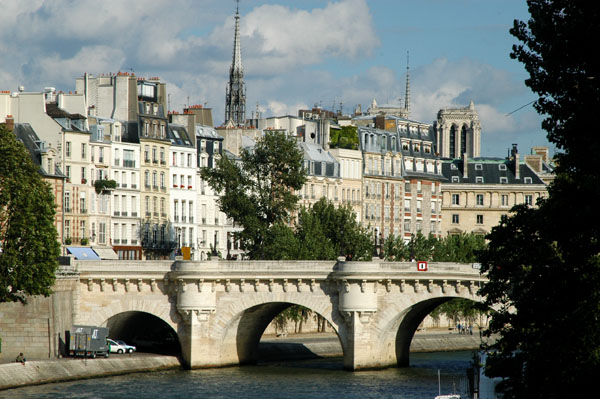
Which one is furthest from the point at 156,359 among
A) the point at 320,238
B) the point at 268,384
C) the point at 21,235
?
the point at 320,238

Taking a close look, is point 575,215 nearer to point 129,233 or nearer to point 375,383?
point 375,383

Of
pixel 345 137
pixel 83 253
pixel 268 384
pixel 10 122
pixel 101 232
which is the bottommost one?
pixel 268 384

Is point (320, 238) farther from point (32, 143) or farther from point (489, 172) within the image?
point (489, 172)

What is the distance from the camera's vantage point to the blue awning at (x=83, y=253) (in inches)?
3573

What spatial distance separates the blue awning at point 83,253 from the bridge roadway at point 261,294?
1503 cm

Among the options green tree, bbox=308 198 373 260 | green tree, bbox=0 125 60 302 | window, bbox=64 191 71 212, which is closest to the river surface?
green tree, bbox=0 125 60 302

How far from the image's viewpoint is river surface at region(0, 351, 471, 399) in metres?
62.9

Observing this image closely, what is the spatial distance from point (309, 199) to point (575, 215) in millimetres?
84864

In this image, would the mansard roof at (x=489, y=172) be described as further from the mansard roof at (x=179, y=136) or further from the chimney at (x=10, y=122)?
the chimney at (x=10, y=122)

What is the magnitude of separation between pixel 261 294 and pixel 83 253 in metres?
20.7

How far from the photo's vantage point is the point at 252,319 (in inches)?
3093

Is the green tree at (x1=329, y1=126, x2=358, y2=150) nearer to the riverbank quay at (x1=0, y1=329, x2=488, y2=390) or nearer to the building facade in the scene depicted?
the building facade

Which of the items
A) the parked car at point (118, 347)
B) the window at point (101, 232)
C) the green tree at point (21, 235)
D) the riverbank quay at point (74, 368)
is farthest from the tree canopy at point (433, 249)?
the green tree at point (21, 235)

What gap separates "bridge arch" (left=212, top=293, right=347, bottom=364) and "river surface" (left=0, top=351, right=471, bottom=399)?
1.20 metres
